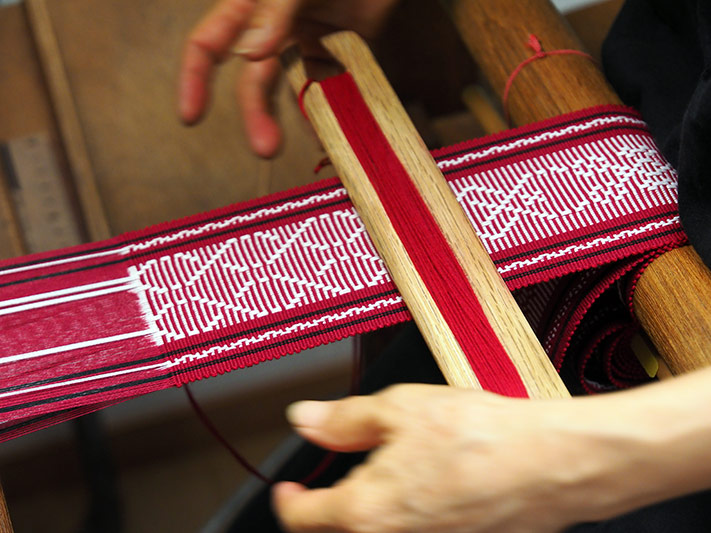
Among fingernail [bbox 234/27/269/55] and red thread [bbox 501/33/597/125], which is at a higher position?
fingernail [bbox 234/27/269/55]

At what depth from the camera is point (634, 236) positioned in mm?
698

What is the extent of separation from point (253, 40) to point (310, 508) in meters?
0.47

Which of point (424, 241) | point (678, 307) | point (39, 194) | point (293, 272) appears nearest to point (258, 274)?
point (293, 272)

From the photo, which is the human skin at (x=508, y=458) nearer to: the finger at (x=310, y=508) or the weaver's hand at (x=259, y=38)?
the finger at (x=310, y=508)

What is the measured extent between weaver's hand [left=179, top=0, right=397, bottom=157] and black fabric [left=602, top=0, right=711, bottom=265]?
0.27 m

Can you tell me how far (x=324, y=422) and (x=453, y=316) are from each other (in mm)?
150

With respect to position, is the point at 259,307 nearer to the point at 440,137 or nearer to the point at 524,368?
the point at 524,368

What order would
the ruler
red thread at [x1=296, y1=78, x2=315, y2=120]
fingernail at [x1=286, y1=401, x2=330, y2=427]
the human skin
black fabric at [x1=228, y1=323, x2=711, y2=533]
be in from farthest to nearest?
the ruler, black fabric at [x1=228, y1=323, x2=711, y2=533], red thread at [x1=296, y1=78, x2=315, y2=120], fingernail at [x1=286, y1=401, x2=330, y2=427], the human skin

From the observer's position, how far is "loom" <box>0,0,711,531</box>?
62 cm

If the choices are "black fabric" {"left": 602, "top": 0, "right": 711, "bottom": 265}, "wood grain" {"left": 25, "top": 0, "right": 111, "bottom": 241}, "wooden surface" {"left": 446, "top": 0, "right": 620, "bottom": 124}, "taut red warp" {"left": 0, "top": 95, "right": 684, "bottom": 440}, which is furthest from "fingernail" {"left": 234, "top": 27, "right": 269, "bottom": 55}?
"wood grain" {"left": 25, "top": 0, "right": 111, "bottom": 241}

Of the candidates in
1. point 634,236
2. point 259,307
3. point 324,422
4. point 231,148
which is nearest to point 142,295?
point 259,307

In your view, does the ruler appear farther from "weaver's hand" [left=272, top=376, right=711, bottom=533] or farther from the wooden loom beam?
"weaver's hand" [left=272, top=376, right=711, bottom=533]

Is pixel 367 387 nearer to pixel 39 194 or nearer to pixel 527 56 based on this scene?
pixel 527 56

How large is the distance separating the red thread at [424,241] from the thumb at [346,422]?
109mm
